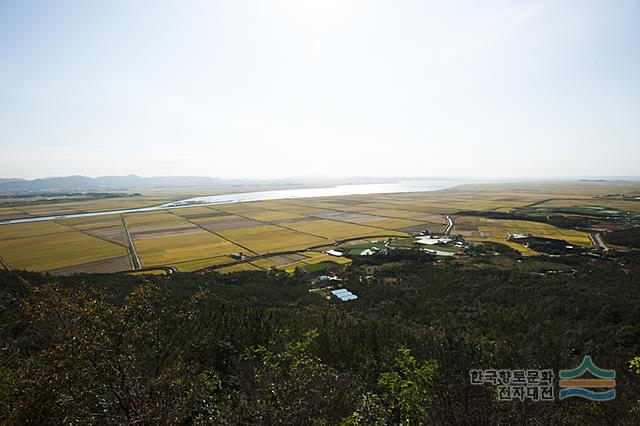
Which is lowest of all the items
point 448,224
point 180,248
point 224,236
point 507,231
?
point 180,248

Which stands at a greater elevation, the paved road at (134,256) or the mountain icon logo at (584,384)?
the mountain icon logo at (584,384)

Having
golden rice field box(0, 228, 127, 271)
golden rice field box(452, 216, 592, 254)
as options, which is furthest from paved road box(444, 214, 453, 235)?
golden rice field box(0, 228, 127, 271)

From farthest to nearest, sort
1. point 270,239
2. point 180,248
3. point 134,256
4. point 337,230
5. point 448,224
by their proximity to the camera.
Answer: point 448,224 → point 337,230 → point 270,239 → point 180,248 → point 134,256

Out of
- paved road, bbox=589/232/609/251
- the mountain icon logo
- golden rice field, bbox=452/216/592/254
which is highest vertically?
the mountain icon logo

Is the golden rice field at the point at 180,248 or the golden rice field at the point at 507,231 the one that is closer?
the golden rice field at the point at 180,248

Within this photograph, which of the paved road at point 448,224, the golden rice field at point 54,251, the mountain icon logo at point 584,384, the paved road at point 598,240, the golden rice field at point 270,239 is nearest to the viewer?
the mountain icon logo at point 584,384

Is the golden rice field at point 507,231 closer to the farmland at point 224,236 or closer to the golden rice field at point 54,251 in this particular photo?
the farmland at point 224,236

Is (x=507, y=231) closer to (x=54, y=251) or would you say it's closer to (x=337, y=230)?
(x=337, y=230)

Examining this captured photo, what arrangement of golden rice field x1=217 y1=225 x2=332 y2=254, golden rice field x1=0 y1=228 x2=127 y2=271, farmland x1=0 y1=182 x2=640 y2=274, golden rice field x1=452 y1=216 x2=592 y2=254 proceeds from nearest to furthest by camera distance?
golden rice field x1=0 y1=228 x2=127 y2=271 < farmland x1=0 y1=182 x2=640 y2=274 < golden rice field x1=217 y1=225 x2=332 y2=254 < golden rice field x1=452 y1=216 x2=592 y2=254

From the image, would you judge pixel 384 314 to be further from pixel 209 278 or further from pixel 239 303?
pixel 209 278

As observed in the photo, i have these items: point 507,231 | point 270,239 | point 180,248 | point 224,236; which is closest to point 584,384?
point 270,239

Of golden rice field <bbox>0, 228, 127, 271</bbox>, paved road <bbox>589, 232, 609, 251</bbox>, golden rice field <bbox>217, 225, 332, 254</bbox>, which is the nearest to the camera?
golden rice field <bbox>0, 228, 127, 271</bbox>

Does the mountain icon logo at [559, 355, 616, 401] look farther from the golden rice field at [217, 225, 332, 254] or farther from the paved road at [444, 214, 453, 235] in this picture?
the paved road at [444, 214, 453, 235]

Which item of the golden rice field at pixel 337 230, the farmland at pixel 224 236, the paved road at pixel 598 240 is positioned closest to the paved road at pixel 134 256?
the farmland at pixel 224 236
